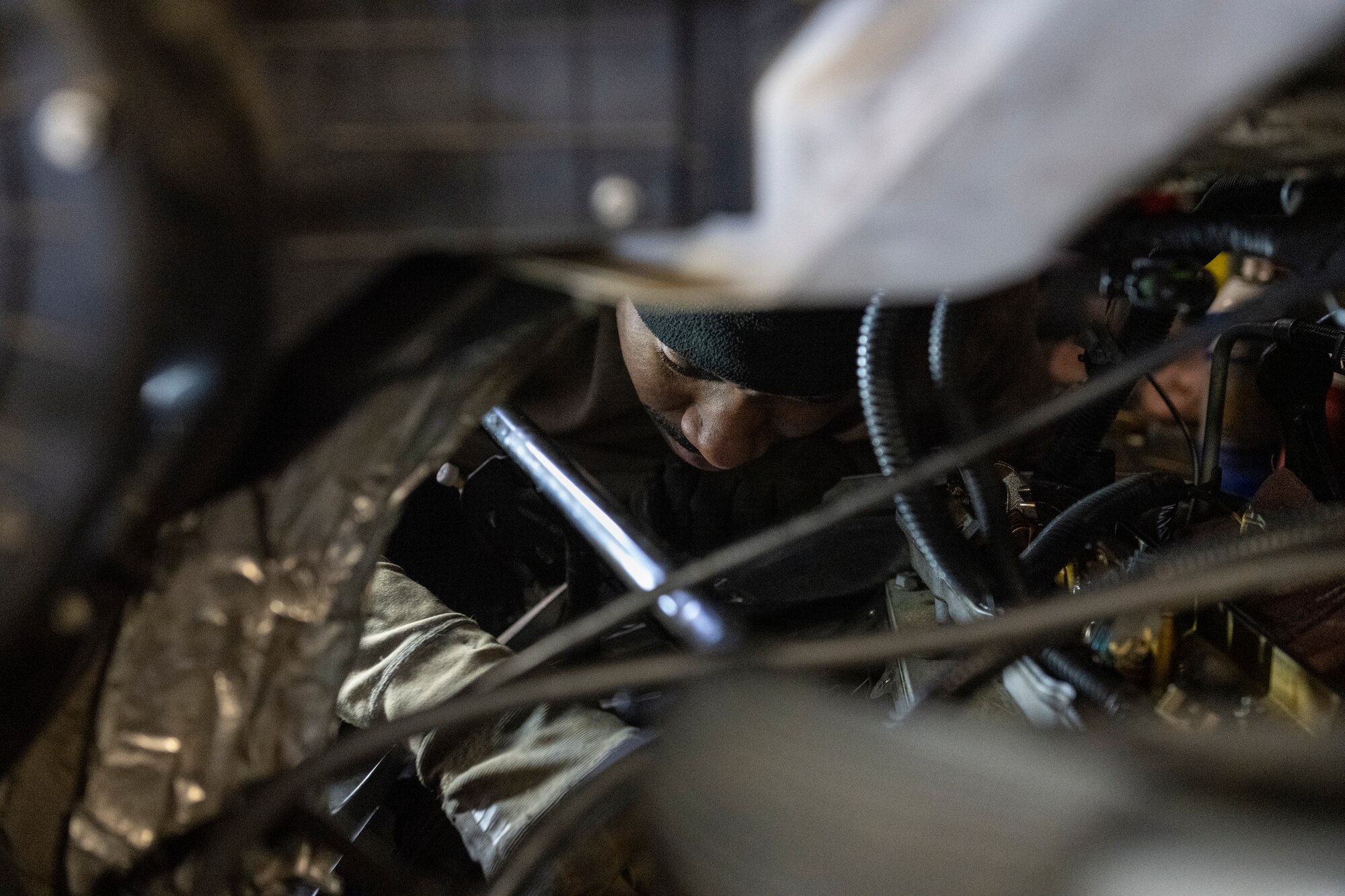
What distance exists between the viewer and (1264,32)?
0.30 metres

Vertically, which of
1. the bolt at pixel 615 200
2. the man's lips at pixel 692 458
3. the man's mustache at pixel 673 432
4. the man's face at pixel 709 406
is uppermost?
the bolt at pixel 615 200

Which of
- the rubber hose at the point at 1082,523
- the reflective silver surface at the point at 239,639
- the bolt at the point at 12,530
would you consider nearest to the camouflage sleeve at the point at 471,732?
the reflective silver surface at the point at 239,639

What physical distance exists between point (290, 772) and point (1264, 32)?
1.65ft

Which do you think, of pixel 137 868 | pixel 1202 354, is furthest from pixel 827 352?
pixel 1202 354

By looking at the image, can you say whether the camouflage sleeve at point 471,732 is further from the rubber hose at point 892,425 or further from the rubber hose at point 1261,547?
the rubber hose at point 1261,547

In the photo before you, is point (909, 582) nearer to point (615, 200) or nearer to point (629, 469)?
point (615, 200)

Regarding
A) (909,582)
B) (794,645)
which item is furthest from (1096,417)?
(794,645)

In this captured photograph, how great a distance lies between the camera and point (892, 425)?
0.55 metres

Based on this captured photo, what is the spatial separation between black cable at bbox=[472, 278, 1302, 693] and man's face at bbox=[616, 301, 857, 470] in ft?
2.00

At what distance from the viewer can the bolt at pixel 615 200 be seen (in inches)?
14.2

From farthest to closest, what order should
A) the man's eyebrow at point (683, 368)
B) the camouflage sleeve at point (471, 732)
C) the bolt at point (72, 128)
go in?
the man's eyebrow at point (683, 368) → the camouflage sleeve at point (471, 732) → the bolt at point (72, 128)

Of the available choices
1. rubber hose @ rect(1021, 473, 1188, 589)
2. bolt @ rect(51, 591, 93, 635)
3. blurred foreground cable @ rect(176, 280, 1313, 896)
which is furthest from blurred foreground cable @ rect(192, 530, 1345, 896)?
rubber hose @ rect(1021, 473, 1188, 589)

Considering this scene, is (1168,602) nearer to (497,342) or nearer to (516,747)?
(497,342)

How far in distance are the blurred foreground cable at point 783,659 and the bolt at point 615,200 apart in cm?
19
